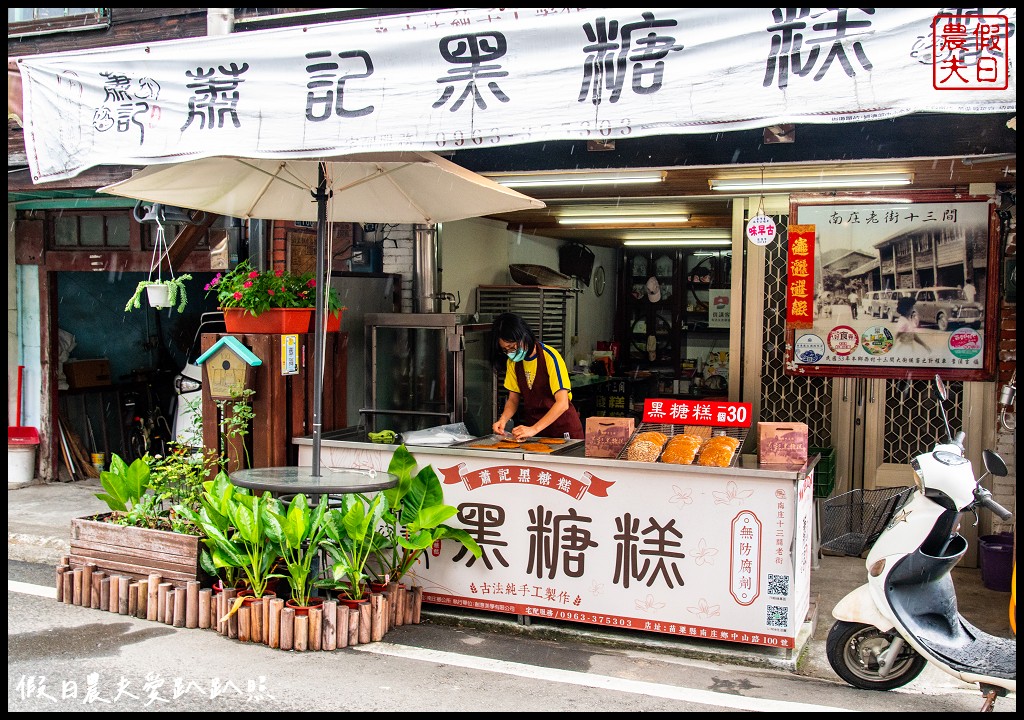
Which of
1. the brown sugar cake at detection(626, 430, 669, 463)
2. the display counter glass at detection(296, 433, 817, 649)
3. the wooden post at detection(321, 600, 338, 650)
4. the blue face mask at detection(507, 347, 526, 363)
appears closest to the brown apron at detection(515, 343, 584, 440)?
the blue face mask at detection(507, 347, 526, 363)

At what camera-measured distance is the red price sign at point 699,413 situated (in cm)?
602

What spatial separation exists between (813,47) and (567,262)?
326 inches

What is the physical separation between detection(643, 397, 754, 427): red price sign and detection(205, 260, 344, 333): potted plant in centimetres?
274

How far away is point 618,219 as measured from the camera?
1066 centimetres

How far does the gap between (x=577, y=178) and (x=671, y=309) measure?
7147mm

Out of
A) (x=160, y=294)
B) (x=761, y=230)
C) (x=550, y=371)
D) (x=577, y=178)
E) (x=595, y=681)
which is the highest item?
(x=577, y=178)

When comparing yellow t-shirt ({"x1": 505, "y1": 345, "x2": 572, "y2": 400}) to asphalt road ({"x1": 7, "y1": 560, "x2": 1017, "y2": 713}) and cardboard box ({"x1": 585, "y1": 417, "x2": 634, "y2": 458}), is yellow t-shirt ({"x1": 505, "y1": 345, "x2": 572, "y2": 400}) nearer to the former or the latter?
cardboard box ({"x1": 585, "y1": 417, "x2": 634, "y2": 458})

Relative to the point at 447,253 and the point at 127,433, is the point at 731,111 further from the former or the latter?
the point at 127,433

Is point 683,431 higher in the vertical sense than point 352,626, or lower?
higher

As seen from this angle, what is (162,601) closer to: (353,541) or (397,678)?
(353,541)

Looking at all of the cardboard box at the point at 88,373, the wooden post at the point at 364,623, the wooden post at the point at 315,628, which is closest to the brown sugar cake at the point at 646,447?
the wooden post at the point at 364,623

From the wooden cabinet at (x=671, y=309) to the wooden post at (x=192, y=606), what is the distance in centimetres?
864

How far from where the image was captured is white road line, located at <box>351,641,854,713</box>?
16.3 feet

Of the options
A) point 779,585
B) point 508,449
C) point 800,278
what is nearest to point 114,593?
point 508,449
